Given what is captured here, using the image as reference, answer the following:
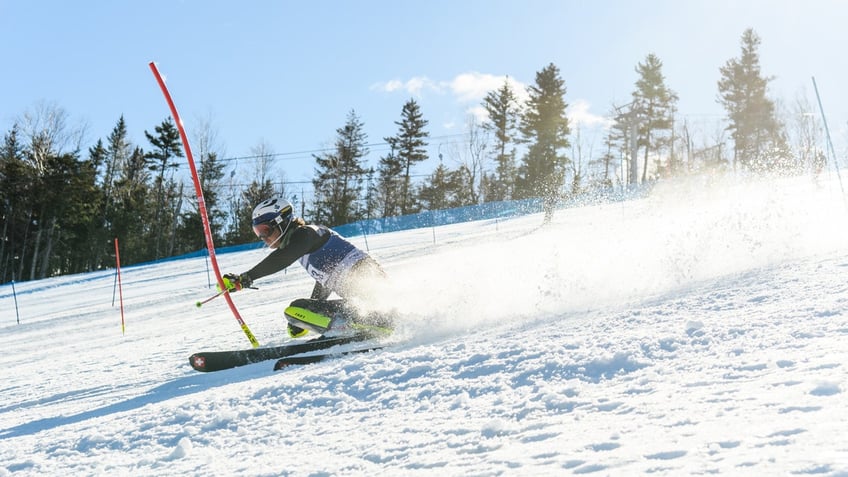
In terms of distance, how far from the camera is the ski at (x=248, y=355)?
6.09 m

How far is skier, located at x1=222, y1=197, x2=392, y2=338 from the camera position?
248 inches

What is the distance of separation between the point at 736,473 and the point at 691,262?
5560 millimetres

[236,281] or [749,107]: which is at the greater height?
[749,107]

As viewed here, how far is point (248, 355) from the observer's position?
6133mm

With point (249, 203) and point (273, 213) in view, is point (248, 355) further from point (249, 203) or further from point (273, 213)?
point (249, 203)

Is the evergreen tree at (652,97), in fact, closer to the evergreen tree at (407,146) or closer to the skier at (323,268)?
the evergreen tree at (407,146)

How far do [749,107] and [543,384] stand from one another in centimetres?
5765

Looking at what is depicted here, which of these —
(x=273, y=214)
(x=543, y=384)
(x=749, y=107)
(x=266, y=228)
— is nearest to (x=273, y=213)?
(x=273, y=214)

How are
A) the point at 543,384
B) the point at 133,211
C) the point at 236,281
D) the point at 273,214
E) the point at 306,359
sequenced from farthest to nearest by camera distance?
the point at 133,211, the point at 273,214, the point at 236,281, the point at 306,359, the point at 543,384

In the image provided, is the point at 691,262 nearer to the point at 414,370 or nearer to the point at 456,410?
the point at 414,370

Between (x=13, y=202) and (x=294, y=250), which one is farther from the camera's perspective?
(x=13, y=202)

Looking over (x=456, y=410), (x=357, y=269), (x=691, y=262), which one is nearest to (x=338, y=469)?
(x=456, y=410)

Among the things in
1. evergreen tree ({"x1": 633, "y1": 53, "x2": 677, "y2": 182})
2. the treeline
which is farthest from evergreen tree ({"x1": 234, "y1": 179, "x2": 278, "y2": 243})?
evergreen tree ({"x1": 633, "y1": 53, "x2": 677, "y2": 182})

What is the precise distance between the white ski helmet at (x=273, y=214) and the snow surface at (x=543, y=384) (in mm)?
1512
